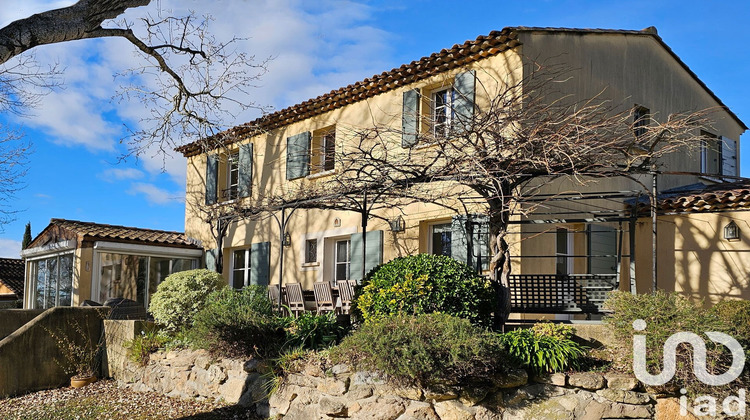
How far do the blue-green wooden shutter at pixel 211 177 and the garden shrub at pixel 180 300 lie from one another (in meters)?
7.06

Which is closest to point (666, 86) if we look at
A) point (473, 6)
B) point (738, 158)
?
point (738, 158)

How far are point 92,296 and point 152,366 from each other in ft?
23.3

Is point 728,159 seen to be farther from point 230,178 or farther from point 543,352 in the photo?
point 230,178

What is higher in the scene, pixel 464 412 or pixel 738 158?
pixel 738 158

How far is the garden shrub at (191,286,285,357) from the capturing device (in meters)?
8.92

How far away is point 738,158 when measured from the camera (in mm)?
16359

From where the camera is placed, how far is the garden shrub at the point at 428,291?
25.6 feet

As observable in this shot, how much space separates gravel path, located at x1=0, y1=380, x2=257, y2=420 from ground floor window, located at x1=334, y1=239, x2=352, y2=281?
529cm

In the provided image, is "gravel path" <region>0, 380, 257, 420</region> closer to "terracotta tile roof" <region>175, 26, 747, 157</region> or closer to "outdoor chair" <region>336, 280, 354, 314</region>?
"outdoor chair" <region>336, 280, 354, 314</region>

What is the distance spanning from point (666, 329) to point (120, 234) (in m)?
14.3

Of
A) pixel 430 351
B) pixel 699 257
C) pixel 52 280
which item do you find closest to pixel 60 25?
pixel 430 351

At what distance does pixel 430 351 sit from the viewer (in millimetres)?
6738

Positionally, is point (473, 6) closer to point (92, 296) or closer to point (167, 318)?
point (167, 318)

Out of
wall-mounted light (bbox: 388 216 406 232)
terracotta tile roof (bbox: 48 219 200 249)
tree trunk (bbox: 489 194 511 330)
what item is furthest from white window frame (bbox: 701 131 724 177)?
terracotta tile roof (bbox: 48 219 200 249)
